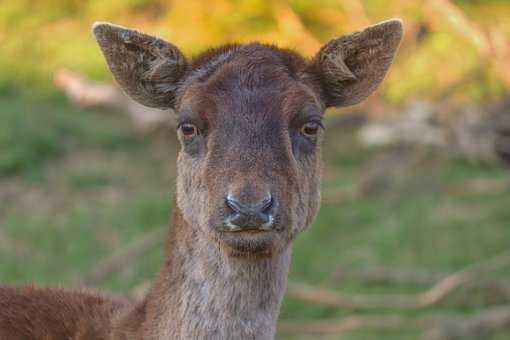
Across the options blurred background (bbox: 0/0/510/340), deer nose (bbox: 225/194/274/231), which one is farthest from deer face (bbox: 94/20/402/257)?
blurred background (bbox: 0/0/510/340)

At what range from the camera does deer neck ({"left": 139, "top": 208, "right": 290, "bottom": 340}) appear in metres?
5.08

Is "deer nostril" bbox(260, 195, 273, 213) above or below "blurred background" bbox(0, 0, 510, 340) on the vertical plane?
below

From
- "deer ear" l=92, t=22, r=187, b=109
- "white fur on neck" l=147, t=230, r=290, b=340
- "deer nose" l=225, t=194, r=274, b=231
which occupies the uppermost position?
"deer ear" l=92, t=22, r=187, b=109

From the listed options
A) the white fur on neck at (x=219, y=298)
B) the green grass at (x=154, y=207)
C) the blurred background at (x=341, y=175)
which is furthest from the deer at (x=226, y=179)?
the green grass at (x=154, y=207)

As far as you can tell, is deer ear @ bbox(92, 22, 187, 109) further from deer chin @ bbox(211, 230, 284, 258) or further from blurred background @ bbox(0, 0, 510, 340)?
blurred background @ bbox(0, 0, 510, 340)

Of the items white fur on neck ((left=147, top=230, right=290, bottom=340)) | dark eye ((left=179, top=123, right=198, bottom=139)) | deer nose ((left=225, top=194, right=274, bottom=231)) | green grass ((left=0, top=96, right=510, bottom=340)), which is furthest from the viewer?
green grass ((left=0, top=96, right=510, bottom=340))

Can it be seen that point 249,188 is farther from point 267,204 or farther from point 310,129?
point 310,129

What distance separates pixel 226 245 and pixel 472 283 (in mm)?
5985

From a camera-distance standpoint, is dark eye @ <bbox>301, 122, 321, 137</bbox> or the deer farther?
dark eye @ <bbox>301, 122, 321, 137</bbox>

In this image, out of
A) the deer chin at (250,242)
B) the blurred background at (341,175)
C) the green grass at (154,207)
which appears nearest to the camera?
the deer chin at (250,242)

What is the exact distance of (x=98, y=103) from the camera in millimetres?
14695

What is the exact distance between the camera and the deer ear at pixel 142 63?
5531 millimetres

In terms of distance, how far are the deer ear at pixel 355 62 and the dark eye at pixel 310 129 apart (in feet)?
1.07

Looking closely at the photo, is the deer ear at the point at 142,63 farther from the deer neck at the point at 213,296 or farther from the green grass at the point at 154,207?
the green grass at the point at 154,207
